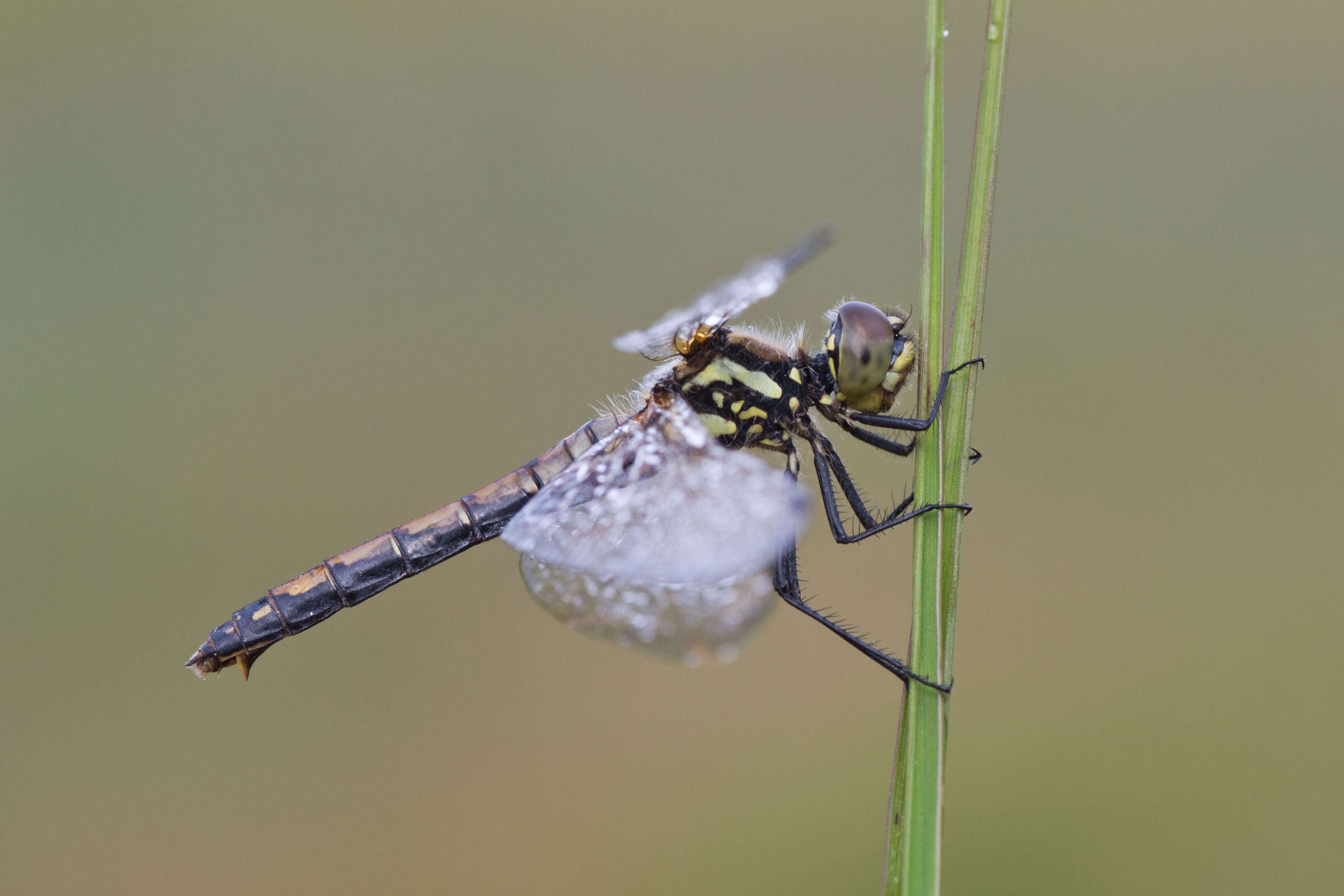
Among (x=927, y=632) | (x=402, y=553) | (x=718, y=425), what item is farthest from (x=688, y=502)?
(x=402, y=553)

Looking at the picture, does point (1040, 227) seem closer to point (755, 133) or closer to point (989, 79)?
point (755, 133)

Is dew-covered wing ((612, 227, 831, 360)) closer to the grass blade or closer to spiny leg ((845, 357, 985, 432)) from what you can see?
spiny leg ((845, 357, 985, 432))

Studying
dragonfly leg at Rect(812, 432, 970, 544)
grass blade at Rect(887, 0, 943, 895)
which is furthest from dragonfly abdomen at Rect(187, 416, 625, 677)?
grass blade at Rect(887, 0, 943, 895)

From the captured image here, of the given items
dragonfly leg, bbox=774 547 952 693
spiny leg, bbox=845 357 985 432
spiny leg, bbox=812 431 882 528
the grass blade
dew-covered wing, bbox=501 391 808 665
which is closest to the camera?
the grass blade

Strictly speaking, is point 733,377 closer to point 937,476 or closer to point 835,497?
point 835,497

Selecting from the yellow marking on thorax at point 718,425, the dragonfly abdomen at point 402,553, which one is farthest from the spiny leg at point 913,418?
the dragonfly abdomen at point 402,553

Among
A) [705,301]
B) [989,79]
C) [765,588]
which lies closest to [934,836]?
[765,588]
